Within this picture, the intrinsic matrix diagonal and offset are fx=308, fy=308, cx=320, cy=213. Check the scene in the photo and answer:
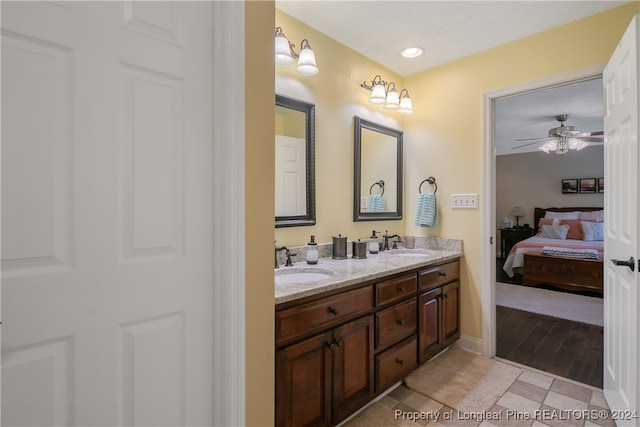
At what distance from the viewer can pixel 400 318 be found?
1.92 m

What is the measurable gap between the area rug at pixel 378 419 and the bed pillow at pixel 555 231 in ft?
17.2

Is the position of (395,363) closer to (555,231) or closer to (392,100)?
Answer: (392,100)

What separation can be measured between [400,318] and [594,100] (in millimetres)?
3666

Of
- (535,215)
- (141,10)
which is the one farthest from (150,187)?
(535,215)

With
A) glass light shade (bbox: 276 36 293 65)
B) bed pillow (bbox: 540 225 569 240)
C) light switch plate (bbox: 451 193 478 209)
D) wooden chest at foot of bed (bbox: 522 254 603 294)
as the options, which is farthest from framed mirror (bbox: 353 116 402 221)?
bed pillow (bbox: 540 225 569 240)

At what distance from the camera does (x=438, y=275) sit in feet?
7.50

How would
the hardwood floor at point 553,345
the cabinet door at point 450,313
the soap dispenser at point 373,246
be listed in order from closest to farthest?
1. the hardwood floor at point 553,345
2. the cabinet door at point 450,313
3. the soap dispenser at point 373,246

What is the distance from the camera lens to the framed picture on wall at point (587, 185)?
5891 millimetres

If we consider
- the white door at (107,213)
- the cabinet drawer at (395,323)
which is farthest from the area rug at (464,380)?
the white door at (107,213)

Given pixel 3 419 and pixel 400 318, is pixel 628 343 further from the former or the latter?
pixel 3 419

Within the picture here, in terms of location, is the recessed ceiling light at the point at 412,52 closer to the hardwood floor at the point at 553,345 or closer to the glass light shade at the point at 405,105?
the glass light shade at the point at 405,105

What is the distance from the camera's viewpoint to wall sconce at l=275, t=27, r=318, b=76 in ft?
6.00

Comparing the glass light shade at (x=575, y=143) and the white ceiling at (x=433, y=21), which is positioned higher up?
the white ceiling at (x=433, y=21)

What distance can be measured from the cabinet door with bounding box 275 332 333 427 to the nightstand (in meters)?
6.30
